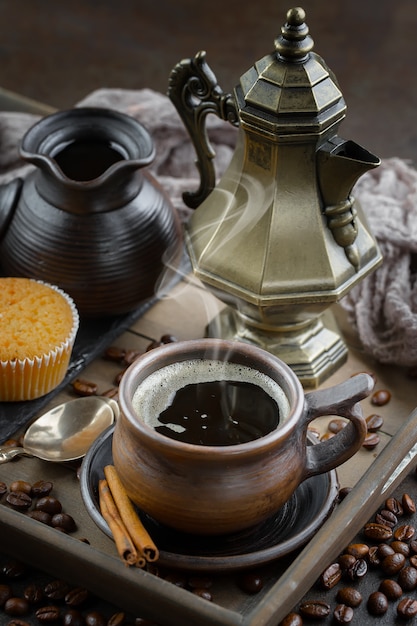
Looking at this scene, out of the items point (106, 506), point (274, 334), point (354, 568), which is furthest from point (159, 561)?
point (274, 334)

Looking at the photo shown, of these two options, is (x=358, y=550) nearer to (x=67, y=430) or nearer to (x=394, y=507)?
(x=394, y=507)

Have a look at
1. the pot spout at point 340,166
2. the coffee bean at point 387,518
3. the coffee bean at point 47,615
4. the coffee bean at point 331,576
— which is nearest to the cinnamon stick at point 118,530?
the coffee bean at point 47,615

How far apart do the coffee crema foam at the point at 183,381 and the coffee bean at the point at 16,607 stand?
0.24m

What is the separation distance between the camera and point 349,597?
109cm

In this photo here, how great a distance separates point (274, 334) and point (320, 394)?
0.33m

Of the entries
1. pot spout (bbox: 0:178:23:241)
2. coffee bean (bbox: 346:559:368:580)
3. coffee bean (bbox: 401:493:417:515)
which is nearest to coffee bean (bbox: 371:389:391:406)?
coffee bean (bbox: 401:493:417:515)

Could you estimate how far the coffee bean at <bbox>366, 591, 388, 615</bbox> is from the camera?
1086 millimetres

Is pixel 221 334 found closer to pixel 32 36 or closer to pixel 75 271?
pixel 75 271

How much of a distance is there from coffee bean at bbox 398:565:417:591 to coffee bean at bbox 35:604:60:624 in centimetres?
38

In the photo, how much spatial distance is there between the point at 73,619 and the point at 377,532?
1.20ft

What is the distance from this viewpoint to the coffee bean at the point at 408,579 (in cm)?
111

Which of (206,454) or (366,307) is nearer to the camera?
(206,454)

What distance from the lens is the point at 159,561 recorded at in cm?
103

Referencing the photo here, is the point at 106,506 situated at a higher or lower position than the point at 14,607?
higher
